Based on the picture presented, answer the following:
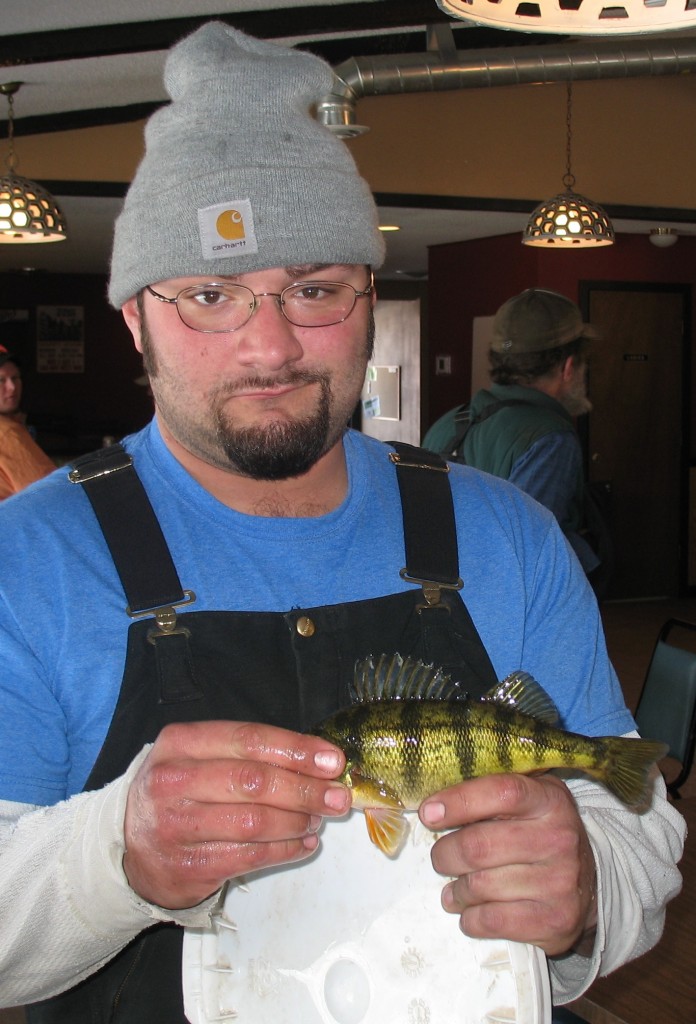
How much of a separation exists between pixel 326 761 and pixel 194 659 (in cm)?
32

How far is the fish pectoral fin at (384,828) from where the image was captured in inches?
42.3

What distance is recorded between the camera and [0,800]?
117 cm

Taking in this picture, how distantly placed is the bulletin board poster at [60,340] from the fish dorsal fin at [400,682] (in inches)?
524

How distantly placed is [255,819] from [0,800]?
0.37 m

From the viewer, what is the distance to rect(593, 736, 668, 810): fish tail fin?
1164 mm


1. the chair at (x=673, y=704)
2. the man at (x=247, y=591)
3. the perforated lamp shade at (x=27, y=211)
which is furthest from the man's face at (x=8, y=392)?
the man at (x=247, y=591)

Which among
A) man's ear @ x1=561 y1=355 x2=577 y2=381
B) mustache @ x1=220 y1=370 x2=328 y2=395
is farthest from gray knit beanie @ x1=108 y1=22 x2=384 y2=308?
man's ear @ x1=561 y1=355 x2=577 y2=381

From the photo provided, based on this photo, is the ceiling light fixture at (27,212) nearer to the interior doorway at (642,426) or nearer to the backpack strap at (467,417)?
the backpack strap at (467,417)

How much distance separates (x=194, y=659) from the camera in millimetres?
1249

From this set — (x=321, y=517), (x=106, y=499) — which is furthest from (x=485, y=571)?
(x=106, y=499)

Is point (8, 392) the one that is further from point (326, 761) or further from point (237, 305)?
point (326, 761)

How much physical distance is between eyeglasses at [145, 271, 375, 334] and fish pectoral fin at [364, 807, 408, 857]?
613 mm

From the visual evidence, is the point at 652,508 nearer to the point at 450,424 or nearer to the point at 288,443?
the point at 450,424

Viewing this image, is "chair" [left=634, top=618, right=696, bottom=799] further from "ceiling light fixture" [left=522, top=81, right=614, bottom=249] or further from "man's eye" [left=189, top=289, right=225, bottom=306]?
"ceiling light fixture" [left=522, top=81, right=614, bottom=249]
